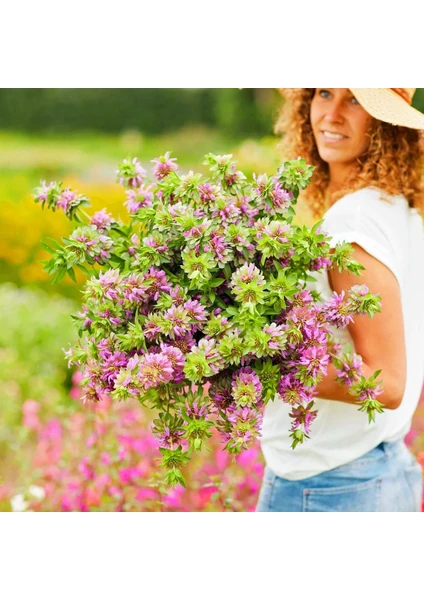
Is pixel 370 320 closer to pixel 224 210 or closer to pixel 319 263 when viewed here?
pixel 319 263

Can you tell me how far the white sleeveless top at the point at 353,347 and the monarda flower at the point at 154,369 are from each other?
48cm

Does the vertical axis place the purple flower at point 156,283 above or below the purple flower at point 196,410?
above

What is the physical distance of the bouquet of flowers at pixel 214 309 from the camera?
1.19m

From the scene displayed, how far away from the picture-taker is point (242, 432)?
1196 mm

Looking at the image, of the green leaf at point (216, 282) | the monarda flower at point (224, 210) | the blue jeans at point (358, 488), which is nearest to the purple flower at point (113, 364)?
the green leaf at point (216, 282)

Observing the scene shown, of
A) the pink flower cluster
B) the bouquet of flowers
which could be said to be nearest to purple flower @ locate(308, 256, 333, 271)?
the bouquet of flowers

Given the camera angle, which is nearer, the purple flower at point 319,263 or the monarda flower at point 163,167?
the purple flower at point 319,263

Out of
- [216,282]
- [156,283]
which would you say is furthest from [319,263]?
[156,283]

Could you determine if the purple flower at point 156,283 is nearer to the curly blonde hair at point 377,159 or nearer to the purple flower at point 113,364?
the purple flower at point 113,364

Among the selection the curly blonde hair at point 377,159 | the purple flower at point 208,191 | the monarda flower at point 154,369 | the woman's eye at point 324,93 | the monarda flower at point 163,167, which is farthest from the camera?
the woman's eye at point 324,93

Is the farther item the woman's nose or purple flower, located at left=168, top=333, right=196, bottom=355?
the woman's nose

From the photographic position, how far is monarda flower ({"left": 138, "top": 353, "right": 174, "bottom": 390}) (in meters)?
1.16

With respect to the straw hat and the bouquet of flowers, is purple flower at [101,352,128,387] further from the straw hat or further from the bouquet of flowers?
the straw hat
